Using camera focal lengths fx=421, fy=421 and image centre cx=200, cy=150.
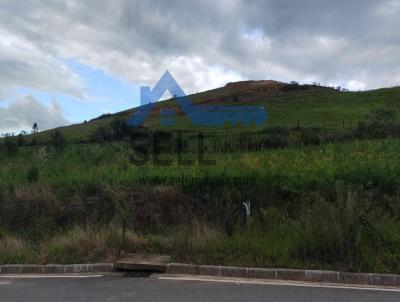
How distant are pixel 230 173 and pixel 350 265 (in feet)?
15.3

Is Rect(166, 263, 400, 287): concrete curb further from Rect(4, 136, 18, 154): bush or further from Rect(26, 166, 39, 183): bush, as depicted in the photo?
Rect(4, 136, 18, 154): bush

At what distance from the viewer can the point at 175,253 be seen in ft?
26.9

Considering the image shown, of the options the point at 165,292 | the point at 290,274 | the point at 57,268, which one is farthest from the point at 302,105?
the point at 165,292

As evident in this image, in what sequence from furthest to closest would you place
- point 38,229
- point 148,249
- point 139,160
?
point 139,160, point 38,229, point 148,249

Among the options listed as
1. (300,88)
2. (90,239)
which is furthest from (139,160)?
(300,88)

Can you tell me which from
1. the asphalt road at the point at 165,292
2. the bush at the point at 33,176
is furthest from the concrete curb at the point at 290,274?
the bush at the point at 33,176

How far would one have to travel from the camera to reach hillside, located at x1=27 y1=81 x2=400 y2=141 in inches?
1671

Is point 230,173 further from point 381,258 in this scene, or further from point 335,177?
point 381,258

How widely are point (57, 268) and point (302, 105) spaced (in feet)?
162

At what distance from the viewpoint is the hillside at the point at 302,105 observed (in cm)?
4244

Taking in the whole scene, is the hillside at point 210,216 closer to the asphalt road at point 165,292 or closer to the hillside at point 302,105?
the asphalt road at point 165,292

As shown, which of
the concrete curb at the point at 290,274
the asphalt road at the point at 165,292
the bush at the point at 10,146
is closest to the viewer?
the asphalt road at the point at 165,292

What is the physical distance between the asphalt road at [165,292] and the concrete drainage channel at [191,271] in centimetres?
42

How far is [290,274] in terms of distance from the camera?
7.11 metres
